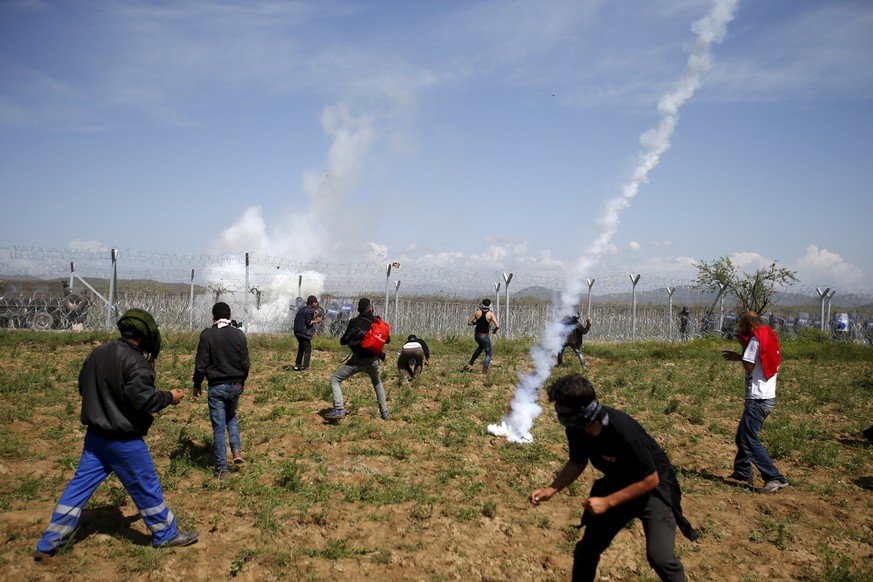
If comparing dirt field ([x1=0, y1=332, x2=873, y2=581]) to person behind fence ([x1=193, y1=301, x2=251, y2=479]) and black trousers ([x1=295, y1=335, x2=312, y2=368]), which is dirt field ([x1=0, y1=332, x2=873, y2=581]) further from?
black trousers ([x1=295, y1=335, x2=312, y2=368])

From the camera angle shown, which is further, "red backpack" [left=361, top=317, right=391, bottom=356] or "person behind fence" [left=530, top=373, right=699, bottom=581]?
"red backpack" [left=361, top=317, right=391, bottom=356]

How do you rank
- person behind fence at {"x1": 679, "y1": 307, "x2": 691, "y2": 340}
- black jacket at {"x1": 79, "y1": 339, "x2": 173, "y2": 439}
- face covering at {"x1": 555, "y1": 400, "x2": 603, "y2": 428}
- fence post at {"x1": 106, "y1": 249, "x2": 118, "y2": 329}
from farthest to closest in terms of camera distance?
1. person behind fence at {"x1": 679, "y1": 307, "x2": 691, "y2": 340}
2. fence post at {"x1": 106, "y1": 249, "x2": 118, "y2": 329}
3. black jacket at {"x1": 79, "y1": 339, "x2": 173, "y2": 439}
4. face covering at {"x1": 555, "y1": 400, "x2": 603, "y2": 428}

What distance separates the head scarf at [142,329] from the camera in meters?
5.38

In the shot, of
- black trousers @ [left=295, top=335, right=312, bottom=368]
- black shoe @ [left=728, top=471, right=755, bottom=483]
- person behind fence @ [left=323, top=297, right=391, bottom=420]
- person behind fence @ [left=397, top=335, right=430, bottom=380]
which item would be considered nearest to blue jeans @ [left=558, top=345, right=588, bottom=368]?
person behind fence @ [left=397, top=335, right=430, bottom=380]

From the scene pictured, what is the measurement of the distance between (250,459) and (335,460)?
1040 millimetres

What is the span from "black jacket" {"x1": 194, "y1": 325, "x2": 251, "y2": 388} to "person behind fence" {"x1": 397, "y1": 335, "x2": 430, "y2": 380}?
639cm

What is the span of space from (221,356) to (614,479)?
494 centimetres

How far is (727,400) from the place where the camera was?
13.3m

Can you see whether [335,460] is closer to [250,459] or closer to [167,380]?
[250,459]

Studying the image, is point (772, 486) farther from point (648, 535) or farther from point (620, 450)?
point (620, 450)

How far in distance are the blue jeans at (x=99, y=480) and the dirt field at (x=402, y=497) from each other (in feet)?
0.79

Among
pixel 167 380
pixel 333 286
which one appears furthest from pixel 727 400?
pixel 333 286

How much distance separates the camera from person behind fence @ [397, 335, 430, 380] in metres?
13.9

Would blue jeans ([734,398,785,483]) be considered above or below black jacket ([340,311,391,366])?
below
